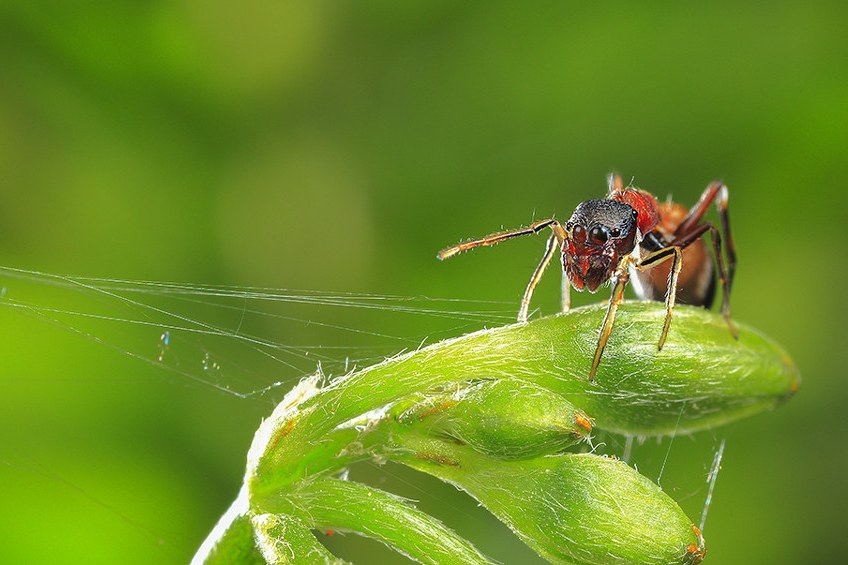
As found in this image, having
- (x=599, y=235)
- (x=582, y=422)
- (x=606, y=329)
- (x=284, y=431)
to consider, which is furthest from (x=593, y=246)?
(x=284, y=431)

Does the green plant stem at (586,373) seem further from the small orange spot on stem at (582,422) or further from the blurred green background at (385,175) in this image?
the blurred green background at (385,175)

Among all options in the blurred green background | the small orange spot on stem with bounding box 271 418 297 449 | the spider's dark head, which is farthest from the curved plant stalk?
the blurred green background

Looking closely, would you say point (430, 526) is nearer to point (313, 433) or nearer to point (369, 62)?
point (313, 433)

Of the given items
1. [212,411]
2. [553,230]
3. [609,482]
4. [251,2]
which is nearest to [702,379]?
[609,482]

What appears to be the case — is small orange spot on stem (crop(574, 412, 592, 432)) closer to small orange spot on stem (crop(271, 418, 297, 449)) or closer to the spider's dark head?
small orange spot on stem (crop(271, 418, 297, 449))

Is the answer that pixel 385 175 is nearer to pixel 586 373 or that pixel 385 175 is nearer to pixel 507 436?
pixel 586 373

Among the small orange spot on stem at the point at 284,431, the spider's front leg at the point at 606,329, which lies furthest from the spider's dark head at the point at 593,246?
the small orange spot on stem at the point at 284,431
